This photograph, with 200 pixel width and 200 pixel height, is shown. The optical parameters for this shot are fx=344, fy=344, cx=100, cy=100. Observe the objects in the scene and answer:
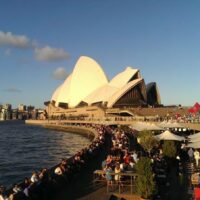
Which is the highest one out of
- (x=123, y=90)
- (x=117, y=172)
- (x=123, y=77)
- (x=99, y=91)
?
(x=123, y=77)

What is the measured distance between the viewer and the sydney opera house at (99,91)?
67.6 m

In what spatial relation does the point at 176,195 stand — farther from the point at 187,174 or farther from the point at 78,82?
the point at 78,82

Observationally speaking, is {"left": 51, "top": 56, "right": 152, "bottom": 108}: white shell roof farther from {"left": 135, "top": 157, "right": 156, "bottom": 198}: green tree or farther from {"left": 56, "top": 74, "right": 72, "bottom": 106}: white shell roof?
{"left": 135, "top": 157, "right": 156, "bottom": 198}: green tree

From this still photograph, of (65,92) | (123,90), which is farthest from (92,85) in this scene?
(123,90)

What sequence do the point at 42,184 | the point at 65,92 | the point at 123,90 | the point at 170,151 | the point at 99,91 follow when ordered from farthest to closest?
the point at 65,92, the point at 99,91, the point at 123,90, the point at 170,151, the point at 42,184

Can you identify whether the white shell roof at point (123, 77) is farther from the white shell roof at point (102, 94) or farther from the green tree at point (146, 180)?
the green tree at point (146, 180)

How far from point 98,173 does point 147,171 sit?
2904 mm

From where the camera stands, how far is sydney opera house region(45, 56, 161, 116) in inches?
2660

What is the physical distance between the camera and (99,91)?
7544 cm

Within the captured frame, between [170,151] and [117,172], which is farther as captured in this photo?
[170,151]

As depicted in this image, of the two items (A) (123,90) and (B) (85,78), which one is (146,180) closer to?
(A) (123,90)

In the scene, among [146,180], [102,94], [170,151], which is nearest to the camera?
[146,180]

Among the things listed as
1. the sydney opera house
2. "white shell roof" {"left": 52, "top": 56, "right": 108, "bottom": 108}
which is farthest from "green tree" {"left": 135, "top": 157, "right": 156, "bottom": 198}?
"white shell roof" {"left": 52, "top": 56, "right": 108, "bottom": 108}

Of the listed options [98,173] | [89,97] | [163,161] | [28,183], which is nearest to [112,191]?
[98,173]
